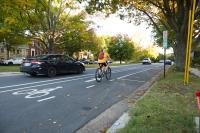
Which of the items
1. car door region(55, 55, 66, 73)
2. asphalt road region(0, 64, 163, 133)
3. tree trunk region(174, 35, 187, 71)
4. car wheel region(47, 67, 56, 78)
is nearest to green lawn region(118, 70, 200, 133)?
asphalt road region(0, 64, 163, 133)

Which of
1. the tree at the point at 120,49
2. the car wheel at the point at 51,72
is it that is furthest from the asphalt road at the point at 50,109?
the tree at the point at 120,49

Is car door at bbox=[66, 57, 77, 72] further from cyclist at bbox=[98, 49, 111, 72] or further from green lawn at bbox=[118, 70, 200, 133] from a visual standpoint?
green lawn at bbox=[118, 70, 200, 133]

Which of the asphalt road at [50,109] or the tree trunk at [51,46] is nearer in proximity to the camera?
the asphalt road at [50,109]

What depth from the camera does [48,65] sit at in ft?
52.6

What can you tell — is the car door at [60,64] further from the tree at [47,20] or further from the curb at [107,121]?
the tree at [47,20]

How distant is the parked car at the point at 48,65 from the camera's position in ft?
51.3

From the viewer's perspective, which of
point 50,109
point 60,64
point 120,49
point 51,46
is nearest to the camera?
point 50,109

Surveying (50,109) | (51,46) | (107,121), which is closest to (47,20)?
(51,46)

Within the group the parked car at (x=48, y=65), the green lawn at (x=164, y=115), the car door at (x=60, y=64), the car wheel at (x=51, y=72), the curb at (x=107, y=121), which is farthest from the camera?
the car door at (x=60, y=64)

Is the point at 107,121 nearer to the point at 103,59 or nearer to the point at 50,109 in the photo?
the point at 50,109

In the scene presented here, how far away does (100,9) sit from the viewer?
62.0 feet

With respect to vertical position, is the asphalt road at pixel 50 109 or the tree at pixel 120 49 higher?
the tree at pixel 120 49

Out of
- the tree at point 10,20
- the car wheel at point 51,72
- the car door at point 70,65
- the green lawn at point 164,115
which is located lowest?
the green lawn at point 164,115

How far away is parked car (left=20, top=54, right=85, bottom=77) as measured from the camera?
616 inches
